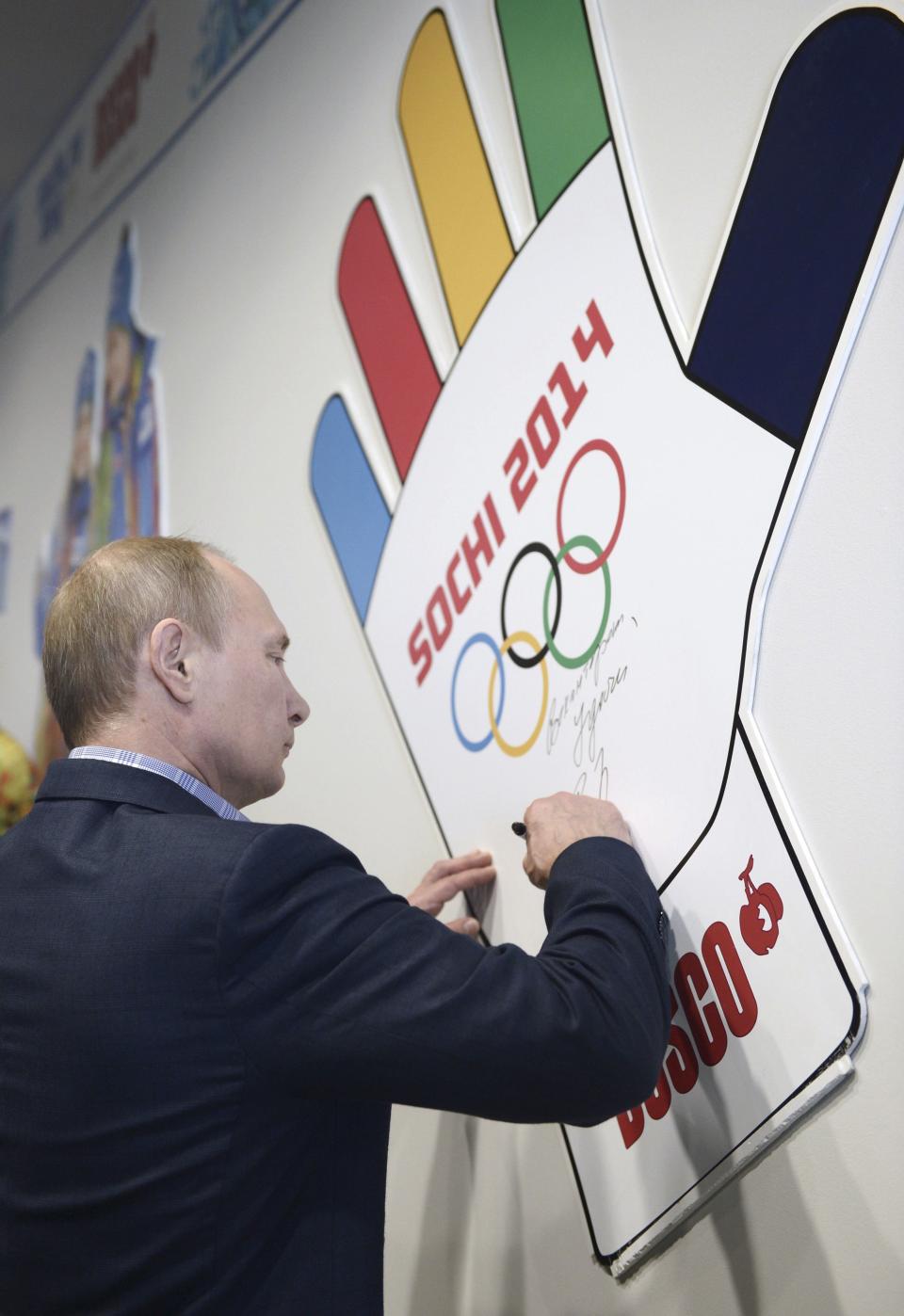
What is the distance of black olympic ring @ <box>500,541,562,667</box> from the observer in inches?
44.4

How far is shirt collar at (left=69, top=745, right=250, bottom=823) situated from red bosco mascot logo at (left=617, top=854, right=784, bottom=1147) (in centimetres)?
36

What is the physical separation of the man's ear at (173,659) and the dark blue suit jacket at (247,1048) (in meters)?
0.12

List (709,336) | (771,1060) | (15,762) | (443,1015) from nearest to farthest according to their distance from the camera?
(443,1015)
(771,1060)
(709,336)
(15,762)

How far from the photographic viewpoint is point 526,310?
47.4 inches

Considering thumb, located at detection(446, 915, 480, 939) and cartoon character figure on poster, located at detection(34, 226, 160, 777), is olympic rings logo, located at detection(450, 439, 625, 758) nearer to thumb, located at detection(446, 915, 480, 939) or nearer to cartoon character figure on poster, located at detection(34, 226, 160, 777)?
thumb, located at detection(446, 915, 480, 939)

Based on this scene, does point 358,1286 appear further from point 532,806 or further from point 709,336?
point 709,336

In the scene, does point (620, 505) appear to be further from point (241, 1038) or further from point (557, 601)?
point (241, 1038)

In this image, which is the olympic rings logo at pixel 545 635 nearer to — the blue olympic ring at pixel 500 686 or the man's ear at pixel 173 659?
the blue olympic ring at pixel 500 686

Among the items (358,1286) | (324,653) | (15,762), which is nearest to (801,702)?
(358,1286)

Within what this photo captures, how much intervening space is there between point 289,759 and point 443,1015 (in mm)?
815

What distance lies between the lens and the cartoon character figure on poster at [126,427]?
199 cm

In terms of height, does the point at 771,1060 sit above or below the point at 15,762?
above
